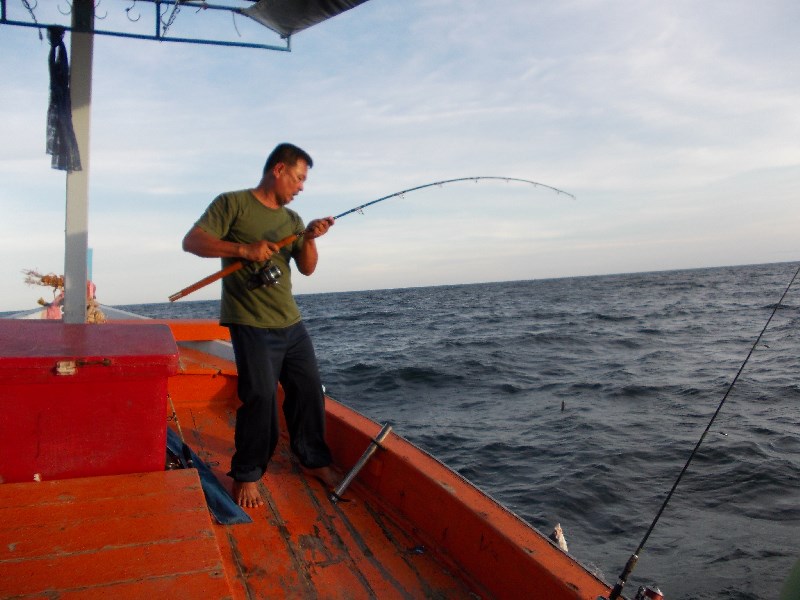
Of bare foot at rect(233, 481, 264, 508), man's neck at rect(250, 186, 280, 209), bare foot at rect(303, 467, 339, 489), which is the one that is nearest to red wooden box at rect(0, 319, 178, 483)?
bare foot at rect(233, 481, 264, 508)

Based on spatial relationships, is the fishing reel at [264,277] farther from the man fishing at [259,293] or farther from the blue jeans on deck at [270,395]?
the blue jeans on deck at [270,395]

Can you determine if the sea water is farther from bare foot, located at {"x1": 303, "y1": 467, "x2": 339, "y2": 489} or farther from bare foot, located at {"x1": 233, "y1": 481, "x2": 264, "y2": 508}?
bare foot, located at {"x1": 233, "y1": 481, "x2": 264, "y2": 508}

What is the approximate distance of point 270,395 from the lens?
2.99m

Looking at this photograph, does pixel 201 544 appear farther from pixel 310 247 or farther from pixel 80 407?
pixel 310 247

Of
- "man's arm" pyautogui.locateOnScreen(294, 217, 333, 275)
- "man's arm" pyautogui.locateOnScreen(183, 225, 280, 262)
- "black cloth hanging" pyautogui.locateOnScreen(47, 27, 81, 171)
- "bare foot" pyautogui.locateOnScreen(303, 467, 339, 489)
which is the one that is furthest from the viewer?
"black cloth hanging" pyautogui.locateOnScreen(47, 27, 81, 171)

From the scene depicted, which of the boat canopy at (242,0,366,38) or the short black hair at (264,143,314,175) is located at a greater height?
the boat canopy at (242,0,366,38)

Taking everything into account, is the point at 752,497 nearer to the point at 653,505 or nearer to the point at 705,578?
the point at 653,505

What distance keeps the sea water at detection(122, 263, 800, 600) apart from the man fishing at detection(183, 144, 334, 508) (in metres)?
1.96

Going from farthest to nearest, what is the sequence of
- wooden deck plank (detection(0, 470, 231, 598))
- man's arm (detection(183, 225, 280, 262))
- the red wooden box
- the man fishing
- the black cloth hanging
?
the black cloth hanging
the man fishing
man's arm (detection(183, 225, 280, 262))
the red wooden box
wooden deck plank (detection(0, 470, 231, 598))

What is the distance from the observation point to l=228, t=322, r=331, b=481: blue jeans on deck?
296 cm

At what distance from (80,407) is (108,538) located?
1.86 ft

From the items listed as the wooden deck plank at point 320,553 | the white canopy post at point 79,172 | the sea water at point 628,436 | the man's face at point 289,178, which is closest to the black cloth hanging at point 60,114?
the white canopy post at point 79,172

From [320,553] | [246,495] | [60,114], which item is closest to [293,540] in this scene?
[320,553]

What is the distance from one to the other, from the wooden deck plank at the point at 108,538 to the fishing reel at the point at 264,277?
1.03m
